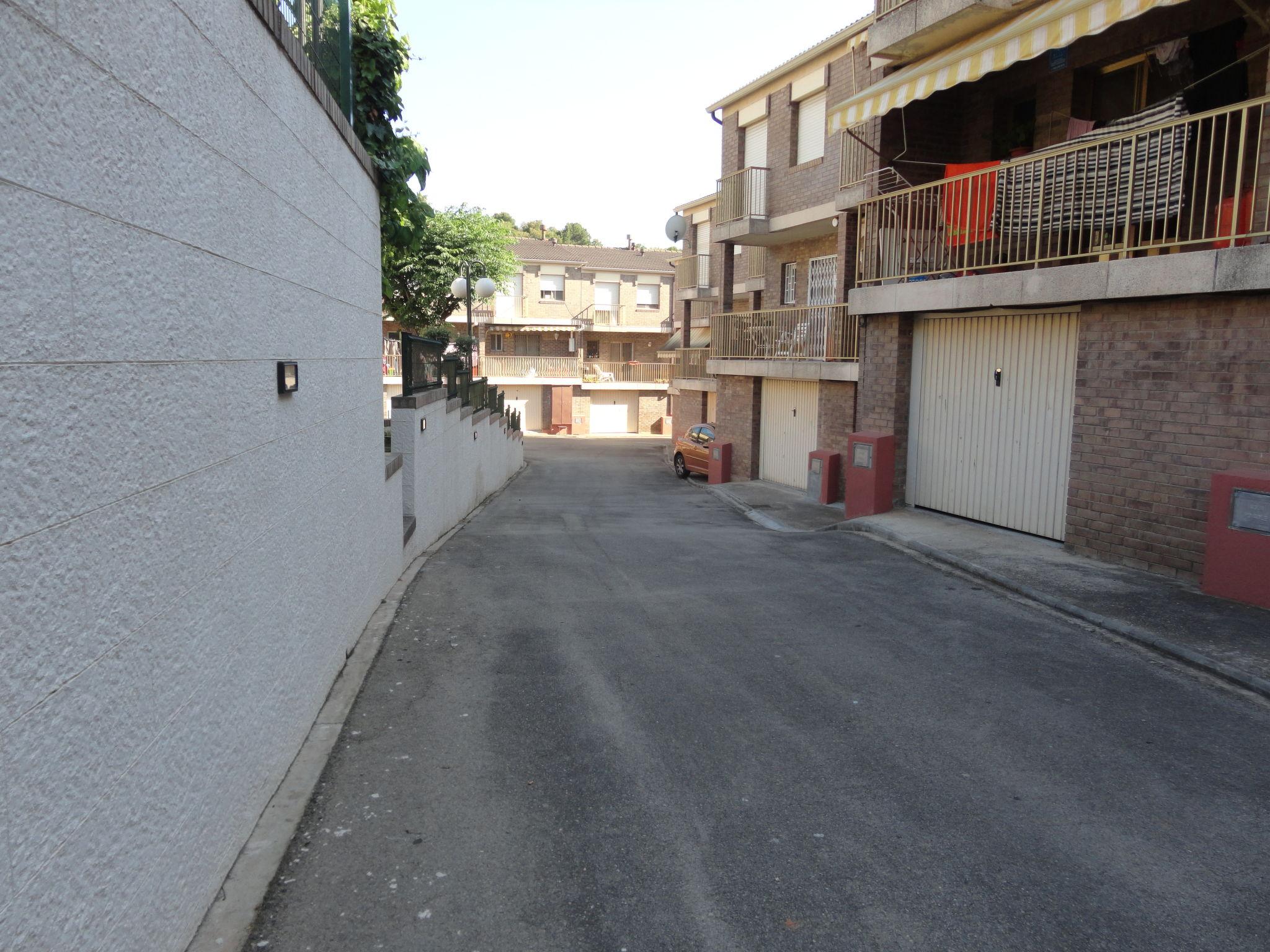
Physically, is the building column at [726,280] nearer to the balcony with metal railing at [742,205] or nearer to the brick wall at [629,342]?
the balcony with metal railing at [742,205]

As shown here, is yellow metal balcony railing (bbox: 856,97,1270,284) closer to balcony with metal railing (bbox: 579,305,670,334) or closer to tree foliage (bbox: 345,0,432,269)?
tree foliage (bbox: 345,0,432,269)

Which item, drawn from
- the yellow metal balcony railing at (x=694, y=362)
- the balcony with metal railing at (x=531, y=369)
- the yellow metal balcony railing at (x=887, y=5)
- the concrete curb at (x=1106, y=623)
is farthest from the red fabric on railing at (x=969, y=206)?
the balcony with metal railing at (x=531, y=369)

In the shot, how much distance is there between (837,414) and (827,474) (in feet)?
6.25

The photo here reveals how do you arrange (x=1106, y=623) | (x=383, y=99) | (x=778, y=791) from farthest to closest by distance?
(x=383, y=99), (x=1106, y=623), (x=778, y=791)

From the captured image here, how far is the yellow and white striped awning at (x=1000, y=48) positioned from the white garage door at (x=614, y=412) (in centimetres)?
4024

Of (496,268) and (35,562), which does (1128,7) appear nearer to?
(35,562)

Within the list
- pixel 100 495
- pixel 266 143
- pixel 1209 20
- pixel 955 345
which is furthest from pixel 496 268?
pixel 100 495

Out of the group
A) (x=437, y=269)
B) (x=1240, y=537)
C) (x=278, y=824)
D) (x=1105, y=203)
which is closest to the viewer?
(x=278, y=824)

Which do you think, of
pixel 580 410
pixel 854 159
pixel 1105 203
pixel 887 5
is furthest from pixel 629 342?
pixel 1105 203

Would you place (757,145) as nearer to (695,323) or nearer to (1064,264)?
(1064,264)

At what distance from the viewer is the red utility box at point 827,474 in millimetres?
16812

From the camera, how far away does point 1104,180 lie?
1046cm

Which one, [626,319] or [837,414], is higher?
[626,319]

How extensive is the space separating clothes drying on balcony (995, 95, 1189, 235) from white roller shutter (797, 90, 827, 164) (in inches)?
374
